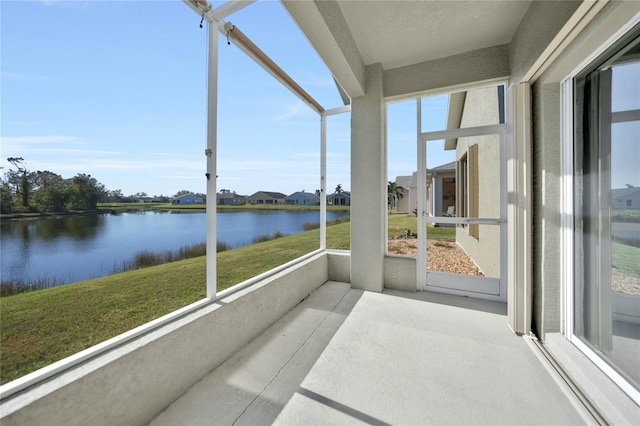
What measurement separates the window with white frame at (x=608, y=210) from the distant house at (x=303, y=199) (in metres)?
3.05

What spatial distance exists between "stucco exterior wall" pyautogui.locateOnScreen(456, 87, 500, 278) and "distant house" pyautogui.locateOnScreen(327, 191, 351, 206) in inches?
66.2

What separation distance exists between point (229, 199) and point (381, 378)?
2012mm

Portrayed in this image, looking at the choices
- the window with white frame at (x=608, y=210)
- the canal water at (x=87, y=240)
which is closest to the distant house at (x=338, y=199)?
the canal water at (x=87, y=240)

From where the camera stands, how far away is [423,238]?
3.46 metres

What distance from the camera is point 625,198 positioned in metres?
1.46

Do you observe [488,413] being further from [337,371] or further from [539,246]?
[539,246]

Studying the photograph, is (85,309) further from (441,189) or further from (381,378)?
(441,189)

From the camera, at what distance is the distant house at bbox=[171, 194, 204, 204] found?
2.01 m

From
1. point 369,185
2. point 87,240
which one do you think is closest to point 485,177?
point 369,185

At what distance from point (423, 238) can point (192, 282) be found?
2.93 meters

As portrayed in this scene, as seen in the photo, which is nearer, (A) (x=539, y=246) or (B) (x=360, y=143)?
(A) (x=539, y=246)

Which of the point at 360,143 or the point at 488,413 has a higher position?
the point at 360,143

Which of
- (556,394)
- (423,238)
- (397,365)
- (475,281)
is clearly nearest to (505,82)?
(423,238)

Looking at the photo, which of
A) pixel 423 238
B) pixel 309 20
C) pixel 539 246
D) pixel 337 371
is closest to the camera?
pixel 337 371
